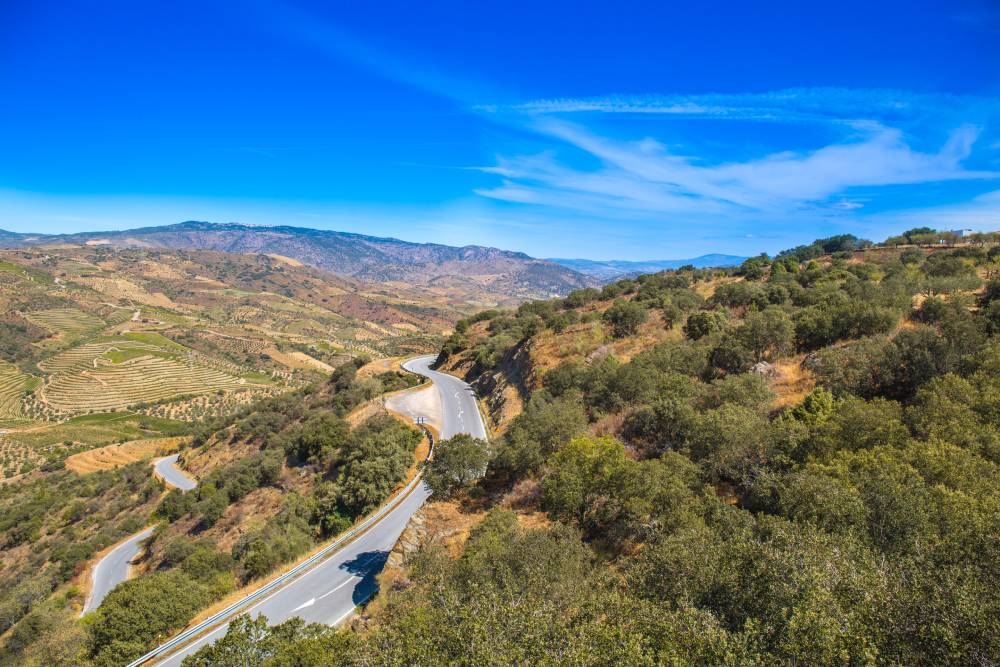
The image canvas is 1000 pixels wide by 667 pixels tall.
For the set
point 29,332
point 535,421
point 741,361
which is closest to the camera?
point 535,421

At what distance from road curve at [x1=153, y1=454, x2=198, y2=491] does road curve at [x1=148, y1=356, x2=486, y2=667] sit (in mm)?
38081

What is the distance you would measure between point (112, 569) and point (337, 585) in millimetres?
32169

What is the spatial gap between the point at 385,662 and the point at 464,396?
45557 mm

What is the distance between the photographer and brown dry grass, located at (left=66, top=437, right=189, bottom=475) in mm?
76688

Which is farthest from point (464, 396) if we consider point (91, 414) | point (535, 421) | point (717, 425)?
point (91, 414)

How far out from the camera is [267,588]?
22688 millimetres

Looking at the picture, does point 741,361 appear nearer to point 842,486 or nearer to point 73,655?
point 842,486

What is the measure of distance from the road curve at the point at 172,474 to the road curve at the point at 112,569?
8343 millimetres

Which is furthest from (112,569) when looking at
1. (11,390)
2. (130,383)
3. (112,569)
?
(11,390)

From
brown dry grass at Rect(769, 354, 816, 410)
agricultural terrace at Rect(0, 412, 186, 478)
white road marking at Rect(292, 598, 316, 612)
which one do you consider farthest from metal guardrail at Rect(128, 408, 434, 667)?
agricultural terrace at Rect(0, 412, 186, 478)

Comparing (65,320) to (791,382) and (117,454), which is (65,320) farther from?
(791,382)

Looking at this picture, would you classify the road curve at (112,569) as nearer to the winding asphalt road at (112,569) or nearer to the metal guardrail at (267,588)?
the winding asphalt road at (112,569)

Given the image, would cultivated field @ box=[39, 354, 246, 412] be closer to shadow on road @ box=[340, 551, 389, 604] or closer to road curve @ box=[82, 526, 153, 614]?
road curve @ box=[82, 526, 153, 614]

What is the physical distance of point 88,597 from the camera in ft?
118
